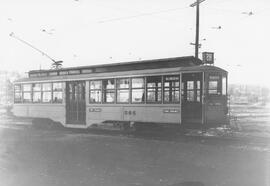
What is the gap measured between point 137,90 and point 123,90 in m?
0.75

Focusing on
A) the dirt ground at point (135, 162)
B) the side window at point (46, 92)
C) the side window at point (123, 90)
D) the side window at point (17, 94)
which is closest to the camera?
the dirt ground at point (135, 162)

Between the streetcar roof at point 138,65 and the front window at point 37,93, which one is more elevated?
the streetcar roof at point 138,65

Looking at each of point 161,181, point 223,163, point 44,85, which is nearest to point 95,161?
point 161,181

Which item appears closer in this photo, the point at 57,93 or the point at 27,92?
the point at 57,93

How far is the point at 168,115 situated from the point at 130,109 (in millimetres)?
1849

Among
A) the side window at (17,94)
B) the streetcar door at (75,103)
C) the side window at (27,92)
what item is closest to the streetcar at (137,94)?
the streetcar door at (75,103)

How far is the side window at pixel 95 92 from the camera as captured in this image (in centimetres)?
1639

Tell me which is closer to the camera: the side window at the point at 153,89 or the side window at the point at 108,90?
the side window at the point at 153,89

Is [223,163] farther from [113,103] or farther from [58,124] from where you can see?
[58,124]

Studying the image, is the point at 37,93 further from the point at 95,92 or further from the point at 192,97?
the point at 192,97

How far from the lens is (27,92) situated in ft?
65.2

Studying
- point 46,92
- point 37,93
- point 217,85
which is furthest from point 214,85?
point 37,93

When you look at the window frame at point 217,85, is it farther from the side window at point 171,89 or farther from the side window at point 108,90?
the side window at point 108,90

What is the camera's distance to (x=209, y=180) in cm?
746
